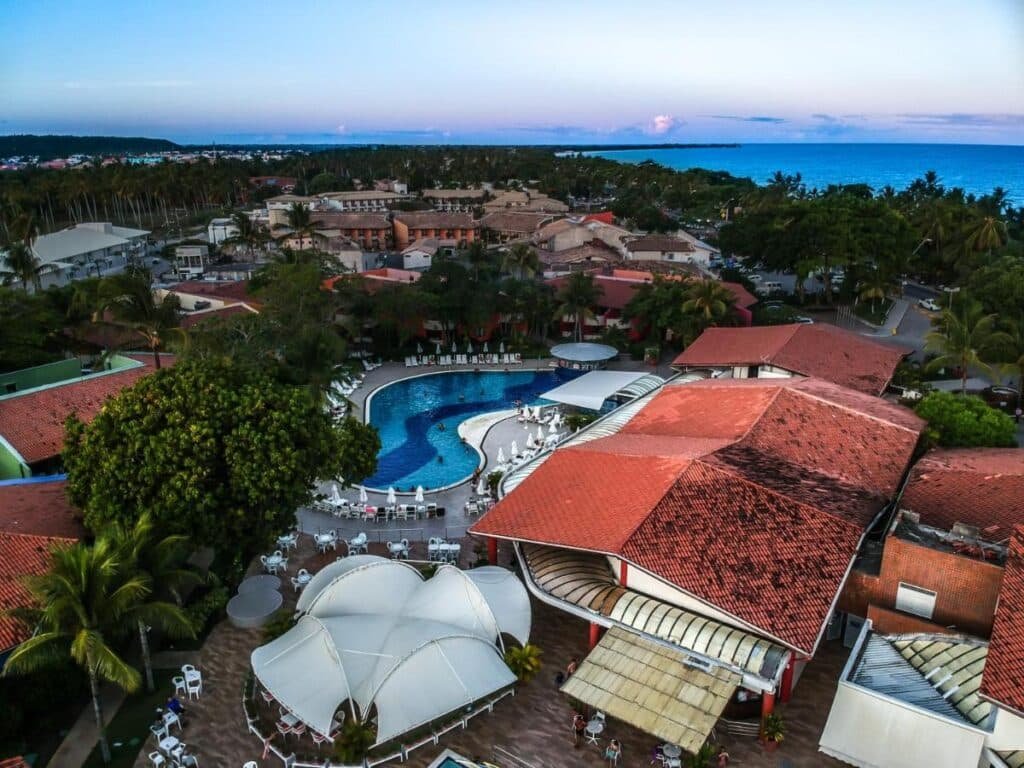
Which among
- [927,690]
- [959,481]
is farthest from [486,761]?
[959,481]

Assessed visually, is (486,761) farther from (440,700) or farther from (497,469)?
(497,469)

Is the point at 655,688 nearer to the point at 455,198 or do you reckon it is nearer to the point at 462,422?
the point at 462,422

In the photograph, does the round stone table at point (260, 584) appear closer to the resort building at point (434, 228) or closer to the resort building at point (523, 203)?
the resort building at point (434, 228)

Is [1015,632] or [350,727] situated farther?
[350,727]

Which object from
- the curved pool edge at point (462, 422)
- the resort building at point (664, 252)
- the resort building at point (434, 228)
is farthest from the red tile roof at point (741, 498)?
the resort building at point (434, 228)

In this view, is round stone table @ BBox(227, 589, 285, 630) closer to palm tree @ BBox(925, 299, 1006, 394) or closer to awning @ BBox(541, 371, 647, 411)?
awning @ BBox(541, 371, 647, 411)
